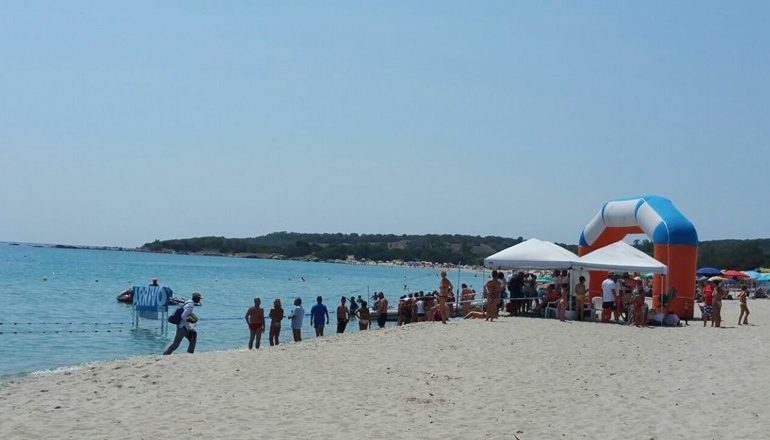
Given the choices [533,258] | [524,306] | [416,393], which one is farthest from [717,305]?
[416,393]

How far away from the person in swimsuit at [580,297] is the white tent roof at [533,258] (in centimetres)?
51

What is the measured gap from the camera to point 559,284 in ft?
68.1

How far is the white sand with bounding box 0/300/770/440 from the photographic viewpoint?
8.08m

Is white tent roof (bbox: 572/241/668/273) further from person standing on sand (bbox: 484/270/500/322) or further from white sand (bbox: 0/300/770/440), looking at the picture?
white sand (bbox: 0/300/770/440)

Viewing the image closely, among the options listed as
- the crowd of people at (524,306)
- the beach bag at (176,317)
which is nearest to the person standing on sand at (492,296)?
the crowd of people at (524,306)

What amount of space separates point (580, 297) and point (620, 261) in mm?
1280

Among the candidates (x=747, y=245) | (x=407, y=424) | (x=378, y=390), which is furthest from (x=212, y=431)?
(x=747, y=245)

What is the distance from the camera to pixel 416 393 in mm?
9859

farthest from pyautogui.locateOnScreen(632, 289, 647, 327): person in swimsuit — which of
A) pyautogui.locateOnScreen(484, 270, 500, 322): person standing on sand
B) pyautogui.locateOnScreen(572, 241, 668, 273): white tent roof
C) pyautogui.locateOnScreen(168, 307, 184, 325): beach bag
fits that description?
pyautogui.locateOnScreen(168, 307, 184, 325): beach bag

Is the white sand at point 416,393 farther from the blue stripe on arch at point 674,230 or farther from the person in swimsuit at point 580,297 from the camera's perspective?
the blue stripe on arch at point 674,230

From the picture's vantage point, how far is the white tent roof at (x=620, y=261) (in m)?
18.6

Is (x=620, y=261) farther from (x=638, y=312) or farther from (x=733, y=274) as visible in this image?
(x=733, y=274)

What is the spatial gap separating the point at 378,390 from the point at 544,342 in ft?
18.1

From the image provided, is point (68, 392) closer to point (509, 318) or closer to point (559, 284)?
point (509, 318)
